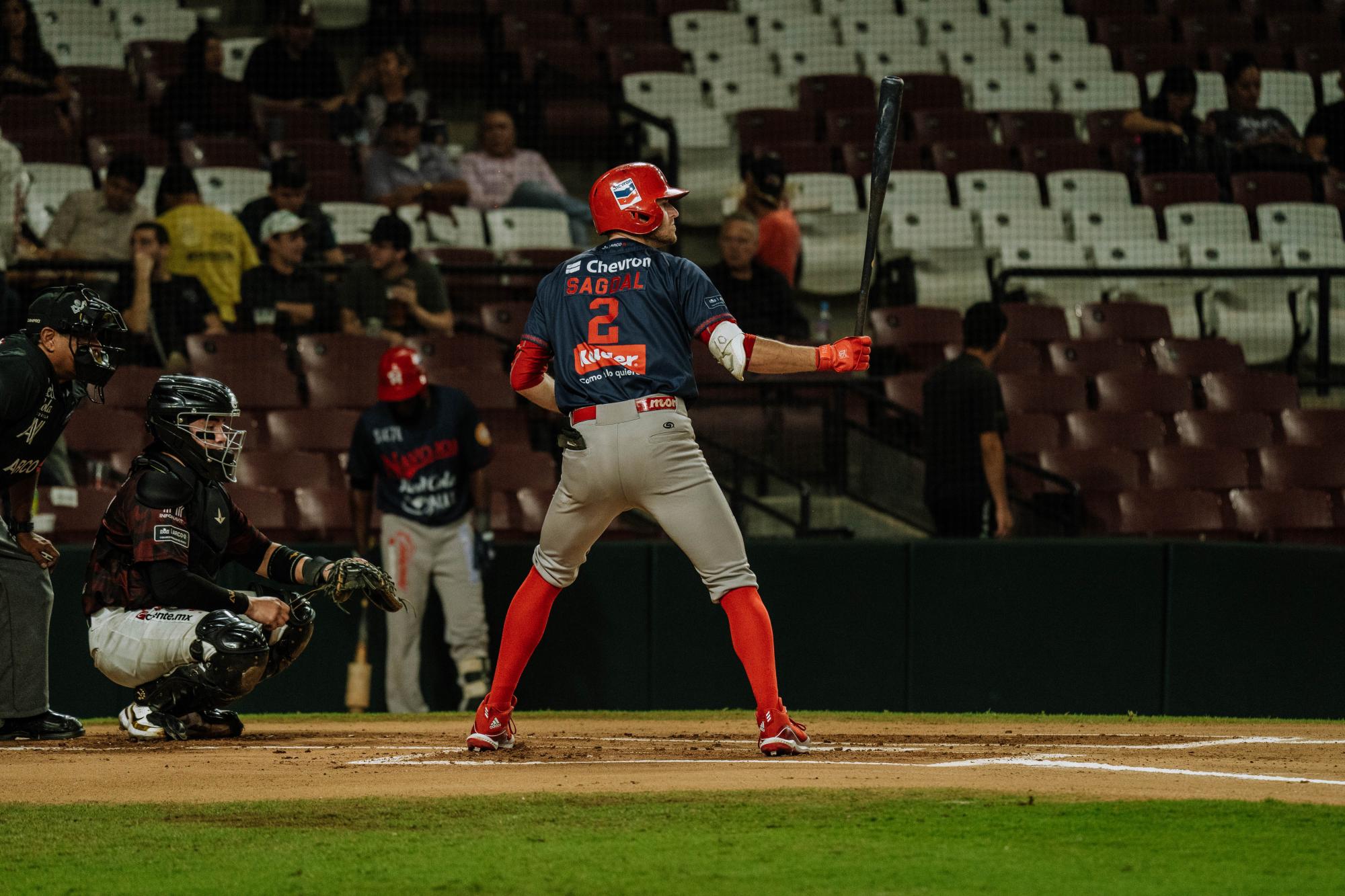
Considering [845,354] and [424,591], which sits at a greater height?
[845,354]

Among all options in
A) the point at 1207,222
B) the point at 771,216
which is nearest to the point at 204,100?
the point at 771,216

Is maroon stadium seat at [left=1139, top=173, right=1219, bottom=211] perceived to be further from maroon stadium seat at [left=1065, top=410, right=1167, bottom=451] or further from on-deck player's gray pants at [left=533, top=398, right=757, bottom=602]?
on-deck player's gray pants at [left=533, top=398, right=757, bottom=602]

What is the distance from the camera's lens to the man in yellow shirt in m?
10.9

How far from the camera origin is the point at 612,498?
5.73 meters

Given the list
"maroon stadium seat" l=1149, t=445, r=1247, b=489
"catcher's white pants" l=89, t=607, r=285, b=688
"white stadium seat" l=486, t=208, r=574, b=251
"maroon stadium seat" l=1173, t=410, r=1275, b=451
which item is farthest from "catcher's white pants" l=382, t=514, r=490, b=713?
"maroon stadium seat" l=1173, t=410, r=1275, b=451

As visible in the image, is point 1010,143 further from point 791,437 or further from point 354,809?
point 354,809

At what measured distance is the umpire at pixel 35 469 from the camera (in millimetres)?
6512

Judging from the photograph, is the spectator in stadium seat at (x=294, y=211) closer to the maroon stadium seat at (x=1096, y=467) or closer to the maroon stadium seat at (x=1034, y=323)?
the maroon stadium seat at (x=1034, y=323)

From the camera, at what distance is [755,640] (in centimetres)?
566

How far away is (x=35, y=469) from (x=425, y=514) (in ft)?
9.13

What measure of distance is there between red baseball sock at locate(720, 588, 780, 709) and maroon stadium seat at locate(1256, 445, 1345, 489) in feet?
19.2

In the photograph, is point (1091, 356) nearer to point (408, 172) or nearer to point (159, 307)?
point (408, 172)

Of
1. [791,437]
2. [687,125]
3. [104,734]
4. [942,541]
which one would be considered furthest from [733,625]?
[687,125]

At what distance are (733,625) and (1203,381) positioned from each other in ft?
21.4
